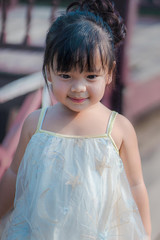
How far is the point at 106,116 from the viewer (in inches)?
60.1

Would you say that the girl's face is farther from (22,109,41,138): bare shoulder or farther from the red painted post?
the red painted post

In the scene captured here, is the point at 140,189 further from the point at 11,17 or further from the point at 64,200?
the point at 11,17

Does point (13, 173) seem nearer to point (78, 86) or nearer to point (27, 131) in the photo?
point (27, 131)

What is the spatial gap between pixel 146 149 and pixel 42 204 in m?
3.09

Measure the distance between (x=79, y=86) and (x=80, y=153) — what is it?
0.80ft

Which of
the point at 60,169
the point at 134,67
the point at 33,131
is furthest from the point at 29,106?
the point at 134,67

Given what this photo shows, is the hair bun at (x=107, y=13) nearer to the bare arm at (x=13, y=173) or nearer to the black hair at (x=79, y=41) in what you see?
the black hair at (x=79, y=41)

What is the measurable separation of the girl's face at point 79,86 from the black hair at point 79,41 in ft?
0.08

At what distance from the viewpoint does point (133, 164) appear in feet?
5.04

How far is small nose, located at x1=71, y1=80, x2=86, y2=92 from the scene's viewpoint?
1371 millimetres

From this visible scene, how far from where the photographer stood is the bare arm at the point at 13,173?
1552 millimetres

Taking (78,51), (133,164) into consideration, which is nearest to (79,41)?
(78,51)

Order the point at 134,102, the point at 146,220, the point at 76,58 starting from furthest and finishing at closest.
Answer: the point at 134,102, the point at 146,220, the point at 76,58

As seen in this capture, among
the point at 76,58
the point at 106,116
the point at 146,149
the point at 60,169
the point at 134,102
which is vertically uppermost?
the point at 76,58
